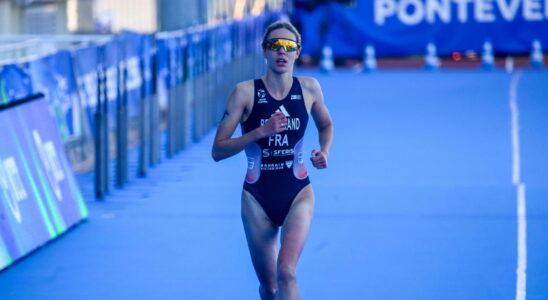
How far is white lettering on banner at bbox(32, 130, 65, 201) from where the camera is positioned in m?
11.2

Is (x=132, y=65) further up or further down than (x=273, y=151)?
further down

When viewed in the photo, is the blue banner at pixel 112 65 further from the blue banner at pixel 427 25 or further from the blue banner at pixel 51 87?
the blue banner at pixel 427 25

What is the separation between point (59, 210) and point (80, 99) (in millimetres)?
4268

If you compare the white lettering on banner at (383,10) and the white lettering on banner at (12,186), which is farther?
the white lettering on banner at (383,10)

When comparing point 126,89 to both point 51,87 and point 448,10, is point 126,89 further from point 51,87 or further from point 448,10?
point 448,10

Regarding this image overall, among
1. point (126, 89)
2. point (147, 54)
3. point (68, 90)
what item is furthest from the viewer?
point (147, 54)

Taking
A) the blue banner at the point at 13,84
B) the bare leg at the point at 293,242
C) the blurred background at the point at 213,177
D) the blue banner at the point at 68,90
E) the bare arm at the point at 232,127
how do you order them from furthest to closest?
the blue banner at the point at 68,90
the blue banner at the point at 13,84
the blurred background at the point at 213,177
the bare arm at the point at 232,127
the bare leg at the point at 293,242

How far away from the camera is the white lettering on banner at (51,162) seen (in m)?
11.2

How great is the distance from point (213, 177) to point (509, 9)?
1875 cm

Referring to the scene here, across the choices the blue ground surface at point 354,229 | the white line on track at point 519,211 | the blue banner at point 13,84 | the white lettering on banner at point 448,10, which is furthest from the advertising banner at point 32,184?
the white lettering on banner at point 448,10

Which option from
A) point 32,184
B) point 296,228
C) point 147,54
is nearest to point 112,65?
point 147,54

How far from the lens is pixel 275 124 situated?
6598 millimetres

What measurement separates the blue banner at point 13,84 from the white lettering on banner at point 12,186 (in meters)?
0.93

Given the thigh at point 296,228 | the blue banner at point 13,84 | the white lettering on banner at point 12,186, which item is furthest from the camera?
the blue banner at point 13,84
